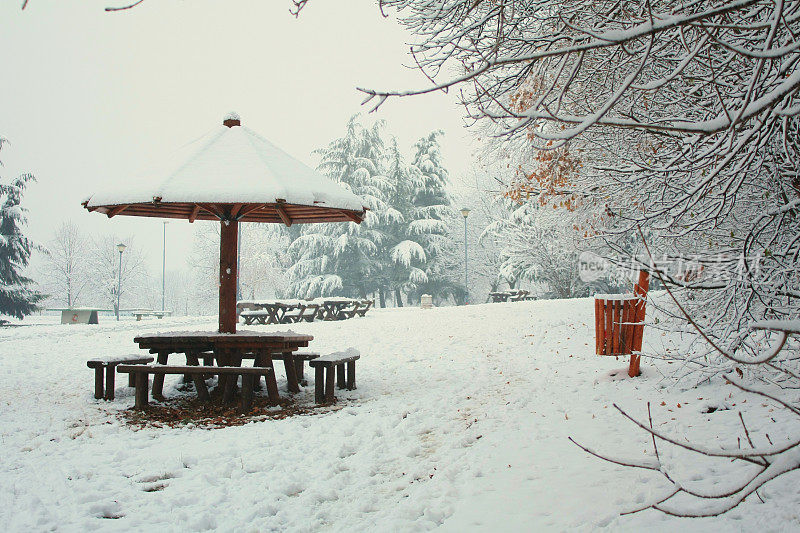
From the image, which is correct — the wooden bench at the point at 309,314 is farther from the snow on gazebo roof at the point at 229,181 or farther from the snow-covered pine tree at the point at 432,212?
the snow-covered pine tree at the point at 432,212

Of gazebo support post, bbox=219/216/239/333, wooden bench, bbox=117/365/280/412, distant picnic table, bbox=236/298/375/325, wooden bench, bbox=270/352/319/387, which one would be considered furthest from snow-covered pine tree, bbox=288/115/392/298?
wooden bench, bbox=117/365/280/412

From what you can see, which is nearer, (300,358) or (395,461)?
(395,461)

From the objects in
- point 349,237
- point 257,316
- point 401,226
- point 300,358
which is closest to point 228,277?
point 300,358

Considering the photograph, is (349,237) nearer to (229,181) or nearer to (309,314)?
(309,314)

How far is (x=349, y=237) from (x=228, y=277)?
2883 cm

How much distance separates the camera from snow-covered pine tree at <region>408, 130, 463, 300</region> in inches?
1532

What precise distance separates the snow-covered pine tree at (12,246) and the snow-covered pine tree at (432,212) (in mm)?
21280

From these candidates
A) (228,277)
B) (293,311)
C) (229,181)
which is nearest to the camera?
(229,181)

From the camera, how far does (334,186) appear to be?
8047 mm

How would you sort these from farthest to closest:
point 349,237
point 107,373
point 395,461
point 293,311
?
point 349,237, point 293,311, point 107,373, point 395,461

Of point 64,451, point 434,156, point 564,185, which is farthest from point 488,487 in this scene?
point 434,156

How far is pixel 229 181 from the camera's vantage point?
7082 millimetres

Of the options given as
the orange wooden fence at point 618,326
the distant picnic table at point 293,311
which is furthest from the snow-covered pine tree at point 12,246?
the orange wooden fence at point 618,326

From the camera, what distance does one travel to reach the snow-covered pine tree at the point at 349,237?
36250 millimetres
